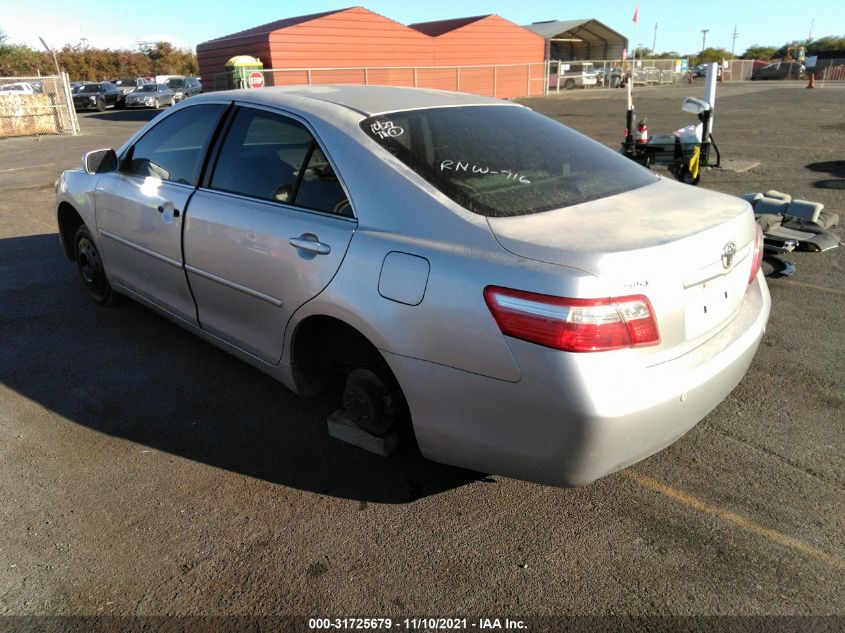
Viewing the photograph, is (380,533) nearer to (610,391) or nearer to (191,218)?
(610,391)

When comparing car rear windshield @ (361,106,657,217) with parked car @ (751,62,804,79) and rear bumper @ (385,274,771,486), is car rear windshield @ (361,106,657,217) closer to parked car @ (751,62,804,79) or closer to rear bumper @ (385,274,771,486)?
rear bumper @ (385,274,771,486)

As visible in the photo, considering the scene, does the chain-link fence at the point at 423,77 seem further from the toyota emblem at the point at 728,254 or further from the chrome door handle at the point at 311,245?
the toyota emblem at the point at 728,254

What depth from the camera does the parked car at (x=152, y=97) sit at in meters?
33.7

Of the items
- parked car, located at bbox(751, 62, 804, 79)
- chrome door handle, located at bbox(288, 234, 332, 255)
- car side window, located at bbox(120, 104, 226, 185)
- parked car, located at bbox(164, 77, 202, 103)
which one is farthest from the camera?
parked car, located at bbox(751, 62, 804, 79)

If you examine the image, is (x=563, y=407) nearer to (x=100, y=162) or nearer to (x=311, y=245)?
(x=311, y=245)

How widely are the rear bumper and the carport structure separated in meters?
48.2

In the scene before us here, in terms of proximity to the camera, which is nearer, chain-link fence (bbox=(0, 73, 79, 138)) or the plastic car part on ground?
the plastic car part on ground

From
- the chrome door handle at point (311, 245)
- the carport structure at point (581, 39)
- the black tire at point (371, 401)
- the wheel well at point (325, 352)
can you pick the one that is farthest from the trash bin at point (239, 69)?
the carport structure at point (581, 39)

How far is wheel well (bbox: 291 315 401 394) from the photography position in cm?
288

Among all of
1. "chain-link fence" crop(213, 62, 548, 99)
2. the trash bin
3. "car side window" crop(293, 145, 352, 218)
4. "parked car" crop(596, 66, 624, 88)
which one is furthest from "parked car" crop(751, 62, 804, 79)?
"car side window" crop(293, 145, 352, 218)

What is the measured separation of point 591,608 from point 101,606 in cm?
173

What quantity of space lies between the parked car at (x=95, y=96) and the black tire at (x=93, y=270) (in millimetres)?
33710

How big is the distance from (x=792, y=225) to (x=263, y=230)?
5.12m

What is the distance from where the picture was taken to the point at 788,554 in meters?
2.38
